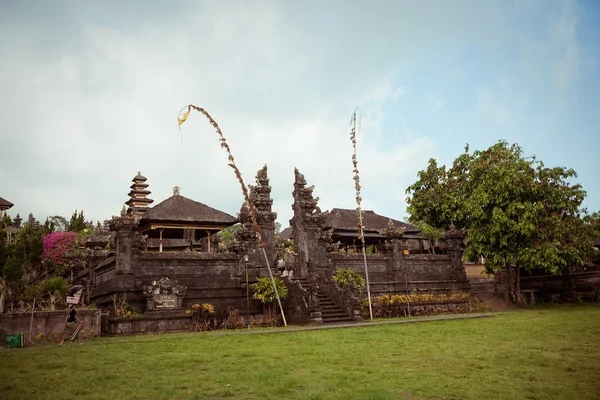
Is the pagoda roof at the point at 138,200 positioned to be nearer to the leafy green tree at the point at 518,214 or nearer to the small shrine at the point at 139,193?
the small shrine at the point at 139,193

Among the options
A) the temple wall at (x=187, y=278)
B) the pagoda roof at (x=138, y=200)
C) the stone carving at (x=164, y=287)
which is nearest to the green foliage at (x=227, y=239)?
the temple wall at (x=187, y=278)

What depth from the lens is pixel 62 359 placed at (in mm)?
10375

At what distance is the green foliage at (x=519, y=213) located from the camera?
957 inches

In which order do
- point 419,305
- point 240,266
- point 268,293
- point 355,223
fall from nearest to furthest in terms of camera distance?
point 268,293, point 240,266, point 419,305, point 355,223

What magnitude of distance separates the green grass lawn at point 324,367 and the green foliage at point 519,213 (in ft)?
36.6

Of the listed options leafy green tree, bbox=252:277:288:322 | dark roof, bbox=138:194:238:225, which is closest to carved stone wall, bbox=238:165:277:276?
leafy green tree, bbox=252:277:288:322

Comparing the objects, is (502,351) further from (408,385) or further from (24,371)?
(24,371)

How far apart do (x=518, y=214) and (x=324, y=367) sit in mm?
19177

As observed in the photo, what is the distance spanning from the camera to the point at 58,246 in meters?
34.8

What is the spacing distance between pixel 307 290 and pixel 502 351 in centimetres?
1027

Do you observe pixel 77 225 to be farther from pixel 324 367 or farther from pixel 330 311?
pixel 324 367

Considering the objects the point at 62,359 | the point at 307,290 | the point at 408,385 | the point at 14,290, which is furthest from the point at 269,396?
the point at 14,290

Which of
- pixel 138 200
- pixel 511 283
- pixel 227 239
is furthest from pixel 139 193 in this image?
pixel 511 283

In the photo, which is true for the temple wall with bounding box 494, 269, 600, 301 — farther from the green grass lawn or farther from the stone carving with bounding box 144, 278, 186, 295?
the stone carving with bounding box 144, 278, 186, 295
